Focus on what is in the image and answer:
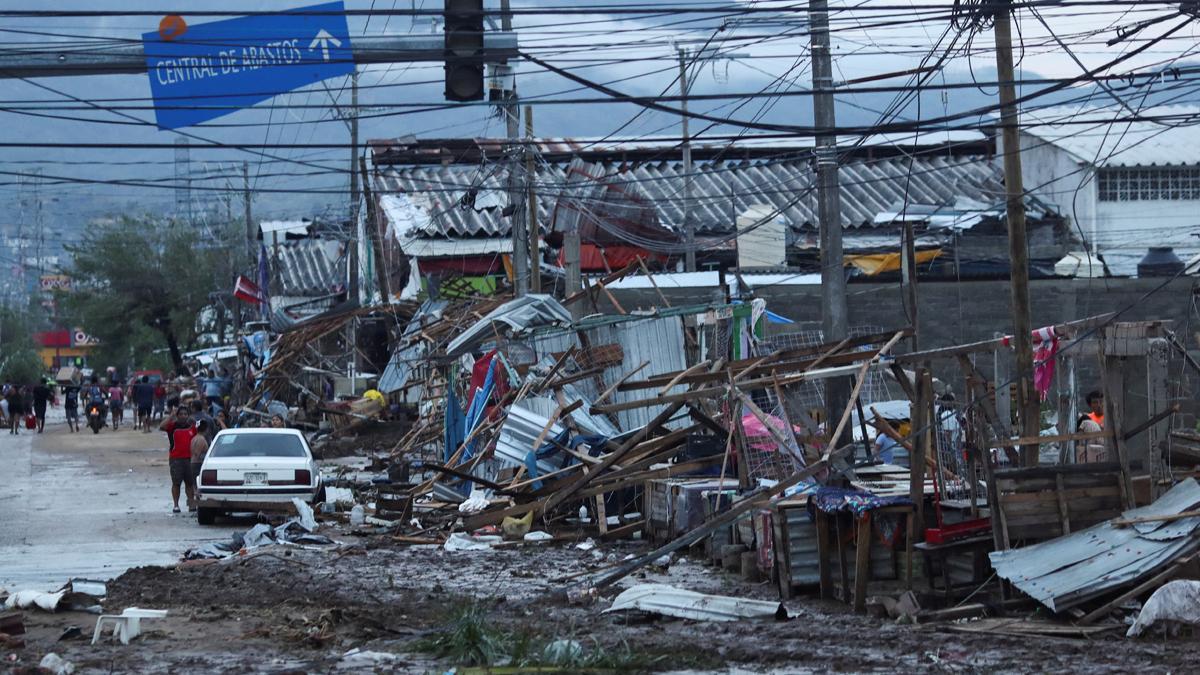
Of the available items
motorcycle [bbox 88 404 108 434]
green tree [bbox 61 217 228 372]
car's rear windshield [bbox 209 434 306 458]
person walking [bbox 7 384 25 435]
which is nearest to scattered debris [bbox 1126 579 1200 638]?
car's rear windshield [bbox 209 434 306 458]

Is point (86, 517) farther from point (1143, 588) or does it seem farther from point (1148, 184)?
point (1148, 184)

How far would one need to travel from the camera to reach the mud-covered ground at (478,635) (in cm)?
1041

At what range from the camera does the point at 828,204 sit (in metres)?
17.6

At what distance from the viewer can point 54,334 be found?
147 meters

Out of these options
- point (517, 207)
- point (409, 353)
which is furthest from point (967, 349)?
point (409, 353)

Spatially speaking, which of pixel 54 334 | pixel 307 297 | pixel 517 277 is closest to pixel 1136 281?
pixel 517 277

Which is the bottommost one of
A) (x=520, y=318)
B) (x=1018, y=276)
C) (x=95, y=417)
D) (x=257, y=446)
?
(x=95, y=417)

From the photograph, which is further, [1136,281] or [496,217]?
[496,217]

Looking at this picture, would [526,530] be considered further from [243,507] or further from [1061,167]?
[1061,167]

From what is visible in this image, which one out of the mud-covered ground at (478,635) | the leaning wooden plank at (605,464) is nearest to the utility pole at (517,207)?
the leaning wooden plank at (605,464)

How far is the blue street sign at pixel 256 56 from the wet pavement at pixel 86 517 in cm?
540

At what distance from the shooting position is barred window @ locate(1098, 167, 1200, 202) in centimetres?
4078

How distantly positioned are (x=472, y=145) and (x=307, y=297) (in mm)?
13480

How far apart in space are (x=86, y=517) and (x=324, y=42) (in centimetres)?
1179
